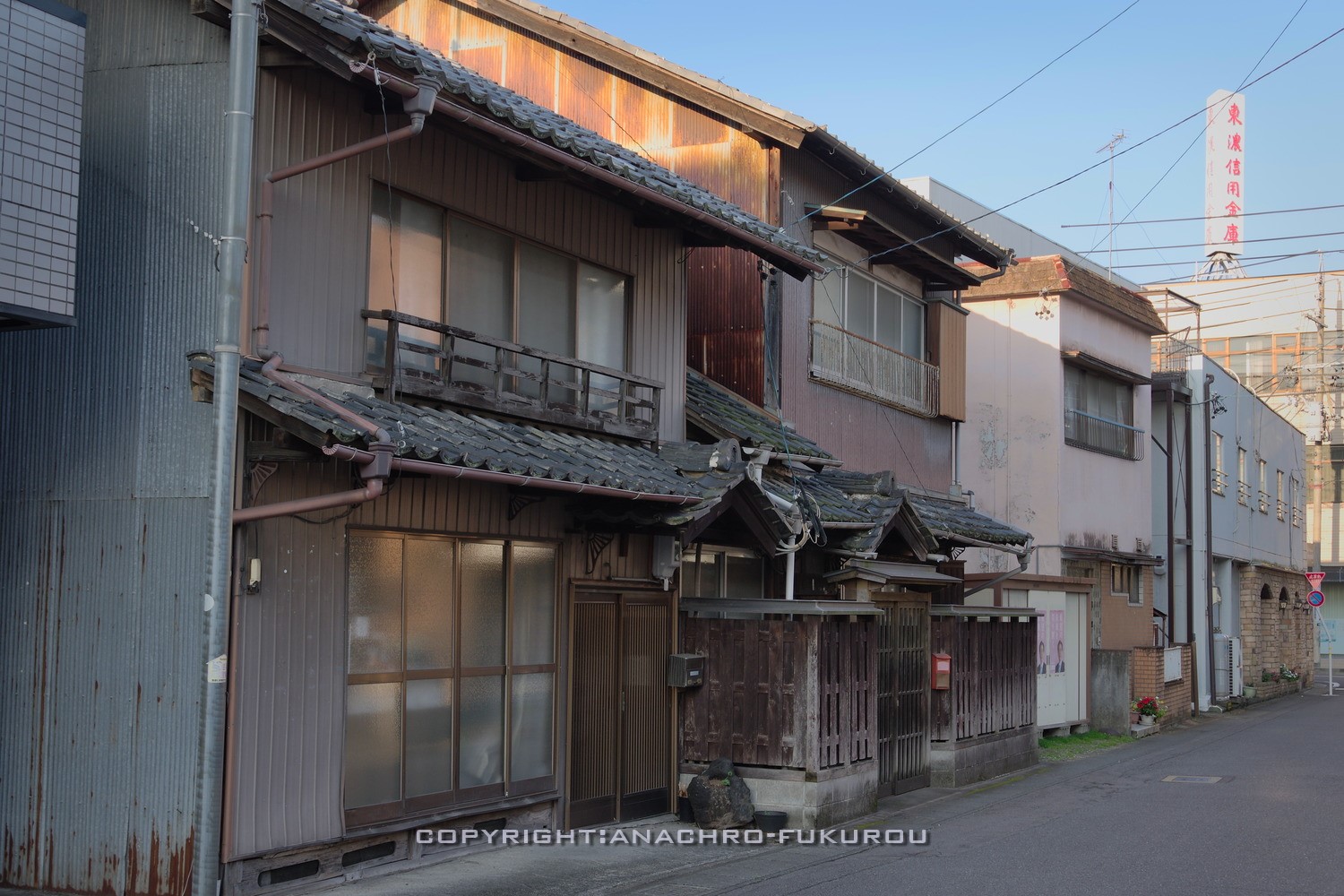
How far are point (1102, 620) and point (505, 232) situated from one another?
64.2ft

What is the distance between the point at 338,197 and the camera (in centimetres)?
1027

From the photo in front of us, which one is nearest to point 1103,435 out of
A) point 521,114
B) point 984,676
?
point 984,676

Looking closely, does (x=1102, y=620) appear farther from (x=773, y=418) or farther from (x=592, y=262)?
(x=592, y=262)

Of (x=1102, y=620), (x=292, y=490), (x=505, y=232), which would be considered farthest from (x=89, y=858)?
(x=1102, y=620)

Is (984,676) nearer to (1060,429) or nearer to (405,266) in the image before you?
(1060,429)

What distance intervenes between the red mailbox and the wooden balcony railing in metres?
5.27

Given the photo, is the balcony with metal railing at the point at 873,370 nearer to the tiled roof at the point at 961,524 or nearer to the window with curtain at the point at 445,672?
the tiled roof at the point at 961,524

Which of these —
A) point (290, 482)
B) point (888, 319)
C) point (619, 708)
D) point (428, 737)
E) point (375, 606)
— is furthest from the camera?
point (888, 319)

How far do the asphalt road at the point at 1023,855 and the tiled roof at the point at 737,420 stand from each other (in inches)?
169

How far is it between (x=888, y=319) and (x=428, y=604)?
39.0ft

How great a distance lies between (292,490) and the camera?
963 centimetres

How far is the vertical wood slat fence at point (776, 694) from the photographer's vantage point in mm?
13219

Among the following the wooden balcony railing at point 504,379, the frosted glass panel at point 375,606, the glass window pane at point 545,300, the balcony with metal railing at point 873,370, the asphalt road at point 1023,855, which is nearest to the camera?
the frosted glass panel at point 375,606

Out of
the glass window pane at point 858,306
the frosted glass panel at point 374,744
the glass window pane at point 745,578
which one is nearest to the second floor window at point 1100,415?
the glass window pane at point 858,306
